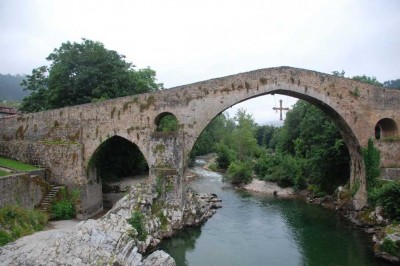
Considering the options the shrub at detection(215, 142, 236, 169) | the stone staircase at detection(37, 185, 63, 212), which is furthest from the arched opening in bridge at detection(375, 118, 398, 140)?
the shrub at detection(215, 142, 236, 169)

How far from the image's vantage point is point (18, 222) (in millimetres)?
12797

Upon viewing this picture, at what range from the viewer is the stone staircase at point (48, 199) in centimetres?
1592

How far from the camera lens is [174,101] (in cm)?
1820

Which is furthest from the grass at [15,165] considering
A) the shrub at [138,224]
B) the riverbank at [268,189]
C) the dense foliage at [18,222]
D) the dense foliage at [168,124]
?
the riverbank at [268,189]

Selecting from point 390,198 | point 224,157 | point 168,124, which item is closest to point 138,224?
point 390,198

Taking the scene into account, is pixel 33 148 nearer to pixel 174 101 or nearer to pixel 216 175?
pixel 174 101

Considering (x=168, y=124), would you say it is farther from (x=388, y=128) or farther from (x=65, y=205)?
(x=388, y=128)

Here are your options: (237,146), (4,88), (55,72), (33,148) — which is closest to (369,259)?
(33,148)

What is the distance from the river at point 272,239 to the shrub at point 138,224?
116cm

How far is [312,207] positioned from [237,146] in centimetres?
2014

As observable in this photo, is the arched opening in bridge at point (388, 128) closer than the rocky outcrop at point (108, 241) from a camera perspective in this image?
No

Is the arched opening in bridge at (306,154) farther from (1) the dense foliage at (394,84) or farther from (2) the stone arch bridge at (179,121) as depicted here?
(1) the dense foliage at (394,84)

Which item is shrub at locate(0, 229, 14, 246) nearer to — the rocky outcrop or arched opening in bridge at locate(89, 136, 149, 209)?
the rocky outcrop

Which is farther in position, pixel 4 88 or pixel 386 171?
pixel 4 88
